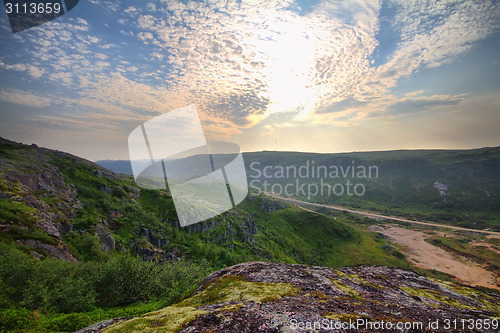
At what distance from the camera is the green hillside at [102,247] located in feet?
55.1

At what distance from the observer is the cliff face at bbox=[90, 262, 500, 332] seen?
10188mm

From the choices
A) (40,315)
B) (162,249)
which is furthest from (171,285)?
(162,249)

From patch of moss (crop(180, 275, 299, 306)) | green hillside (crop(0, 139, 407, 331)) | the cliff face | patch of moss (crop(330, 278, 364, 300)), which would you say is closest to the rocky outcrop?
green hillside (crop(0, 139, 407, 331))

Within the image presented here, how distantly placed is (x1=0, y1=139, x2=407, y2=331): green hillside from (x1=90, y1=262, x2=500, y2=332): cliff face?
20.1 ft

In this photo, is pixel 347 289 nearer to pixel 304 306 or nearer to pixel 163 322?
pixel 304 306

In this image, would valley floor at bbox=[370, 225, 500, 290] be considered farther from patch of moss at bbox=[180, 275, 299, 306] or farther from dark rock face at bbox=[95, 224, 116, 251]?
dark rock face at bbox=[95, 224, 116, 251]

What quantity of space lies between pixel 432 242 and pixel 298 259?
Answer: 8563 cm

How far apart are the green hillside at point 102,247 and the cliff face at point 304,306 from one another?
6.11m

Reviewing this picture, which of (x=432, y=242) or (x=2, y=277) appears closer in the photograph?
(x=2, y=277)

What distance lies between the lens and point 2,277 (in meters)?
16.4

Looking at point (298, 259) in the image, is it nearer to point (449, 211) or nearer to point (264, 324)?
point (264, 324)

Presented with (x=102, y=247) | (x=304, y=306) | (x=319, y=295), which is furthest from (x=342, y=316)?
(x=102, y=247)

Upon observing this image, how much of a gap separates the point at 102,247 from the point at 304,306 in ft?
131

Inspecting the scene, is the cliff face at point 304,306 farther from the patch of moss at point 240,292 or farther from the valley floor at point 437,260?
the valley floor at point 437,260
